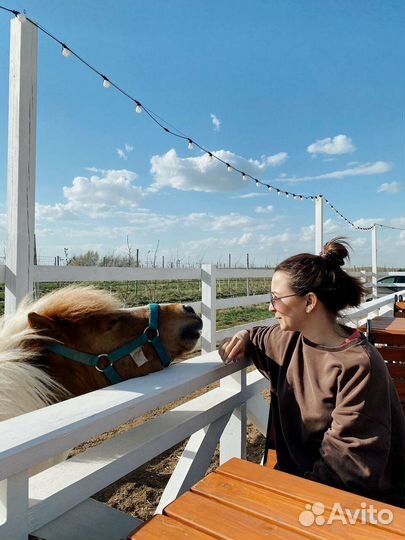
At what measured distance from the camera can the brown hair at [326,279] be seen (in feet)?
4.83

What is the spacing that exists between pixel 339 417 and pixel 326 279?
20.2 inches

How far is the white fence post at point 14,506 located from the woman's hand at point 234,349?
2.82 ft

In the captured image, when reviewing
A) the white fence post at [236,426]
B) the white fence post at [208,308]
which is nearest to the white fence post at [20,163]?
the white fence post at [236,426]

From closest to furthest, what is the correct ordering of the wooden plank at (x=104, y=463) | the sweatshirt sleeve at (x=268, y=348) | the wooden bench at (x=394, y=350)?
the wooden plank at (x=104, y=463), the sweatshirt sleeve at (x=268, y=348), the wooden bench at (x=394, y=350)

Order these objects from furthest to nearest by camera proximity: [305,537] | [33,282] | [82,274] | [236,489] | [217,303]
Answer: [217,303] < [82,274] < [33,282] < [236,489] < [305,537]

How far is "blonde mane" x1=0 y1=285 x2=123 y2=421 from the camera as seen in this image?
1.20 m

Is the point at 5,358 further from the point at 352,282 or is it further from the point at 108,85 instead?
the point at 108,85

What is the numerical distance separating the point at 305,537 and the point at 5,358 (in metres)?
1.00

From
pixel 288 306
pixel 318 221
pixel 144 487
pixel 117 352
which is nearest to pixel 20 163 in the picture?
pixel 117 352

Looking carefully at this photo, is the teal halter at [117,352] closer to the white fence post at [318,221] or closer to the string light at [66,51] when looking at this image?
the string light at [66,51]

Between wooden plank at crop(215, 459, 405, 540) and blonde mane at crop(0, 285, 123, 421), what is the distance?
63cm

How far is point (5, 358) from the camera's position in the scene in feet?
4.17

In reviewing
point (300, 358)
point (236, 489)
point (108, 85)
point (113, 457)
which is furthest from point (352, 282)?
point (108, 85)

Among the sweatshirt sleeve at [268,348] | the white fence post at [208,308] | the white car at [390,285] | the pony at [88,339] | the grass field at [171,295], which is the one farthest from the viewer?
the white car at [390,285]
